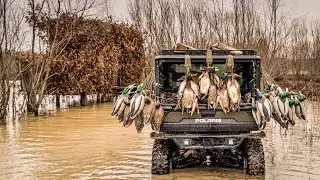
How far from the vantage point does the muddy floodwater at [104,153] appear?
31.5 ft

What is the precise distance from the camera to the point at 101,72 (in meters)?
26.8

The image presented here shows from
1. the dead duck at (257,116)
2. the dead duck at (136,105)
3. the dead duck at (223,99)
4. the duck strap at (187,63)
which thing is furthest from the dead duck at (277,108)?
the dead duck at (136,105)

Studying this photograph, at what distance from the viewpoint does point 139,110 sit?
846 centimetres

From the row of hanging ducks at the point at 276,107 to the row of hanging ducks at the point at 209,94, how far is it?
15.2 inches

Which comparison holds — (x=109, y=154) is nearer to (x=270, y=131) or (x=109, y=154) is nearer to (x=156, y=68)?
(x=156, y=68)

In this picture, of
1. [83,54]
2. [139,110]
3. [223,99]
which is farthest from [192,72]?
[83,54]

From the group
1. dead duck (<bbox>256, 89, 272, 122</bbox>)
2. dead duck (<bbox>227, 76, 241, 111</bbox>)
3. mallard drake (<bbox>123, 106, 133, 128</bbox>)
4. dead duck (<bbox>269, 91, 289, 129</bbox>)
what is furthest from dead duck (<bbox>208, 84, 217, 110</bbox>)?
mallard drake (<bbox>123, 106, 133, 128</bbox>)

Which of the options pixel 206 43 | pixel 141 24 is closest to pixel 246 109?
pixel 206 43

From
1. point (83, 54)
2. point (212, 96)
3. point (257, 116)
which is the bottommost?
point (257, 116)

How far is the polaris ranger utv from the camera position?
888 centimetres

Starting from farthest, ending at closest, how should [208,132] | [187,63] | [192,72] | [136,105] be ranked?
[192,72], [187,63], [208,132], [136,105]

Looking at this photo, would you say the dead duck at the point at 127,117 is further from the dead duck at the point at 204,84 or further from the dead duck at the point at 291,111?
the dead duck at the point at 291,111

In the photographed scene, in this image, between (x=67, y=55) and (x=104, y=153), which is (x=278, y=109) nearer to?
(x=104, y=153)

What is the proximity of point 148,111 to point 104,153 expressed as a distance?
392cm
